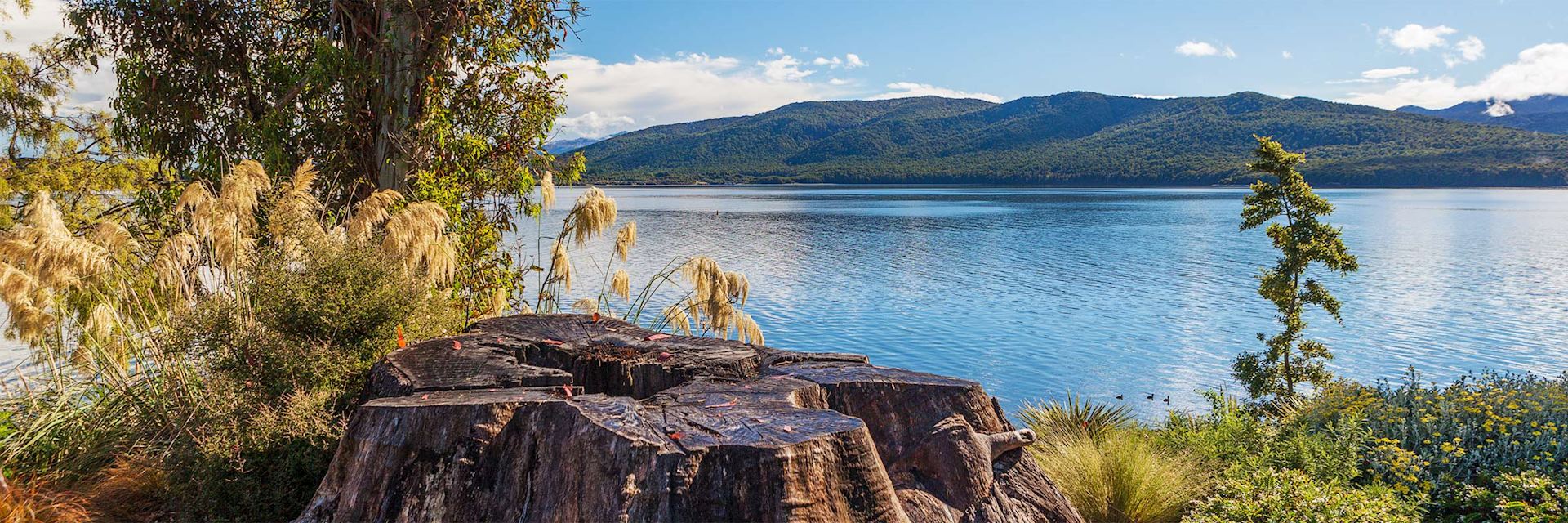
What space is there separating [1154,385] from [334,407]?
54.6 feet

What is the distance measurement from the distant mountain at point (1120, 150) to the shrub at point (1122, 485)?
284 feet

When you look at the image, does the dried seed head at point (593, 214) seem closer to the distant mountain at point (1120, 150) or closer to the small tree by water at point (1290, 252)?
the small tree by water at point (1290, 252)

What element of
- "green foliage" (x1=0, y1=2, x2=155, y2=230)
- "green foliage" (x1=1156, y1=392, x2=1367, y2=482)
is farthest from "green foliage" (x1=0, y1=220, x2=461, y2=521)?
"green foliage" (x1=0, y1=2, x2=155, y2=230)

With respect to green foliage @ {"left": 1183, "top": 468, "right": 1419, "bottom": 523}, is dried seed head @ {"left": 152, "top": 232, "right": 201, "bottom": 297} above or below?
above

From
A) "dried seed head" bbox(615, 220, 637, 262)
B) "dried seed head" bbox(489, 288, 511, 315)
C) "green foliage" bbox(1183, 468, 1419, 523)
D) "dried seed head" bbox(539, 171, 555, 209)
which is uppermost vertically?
"dried seed head" bbox(539, 171, 555, 209)

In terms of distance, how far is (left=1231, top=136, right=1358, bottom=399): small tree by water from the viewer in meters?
12.5

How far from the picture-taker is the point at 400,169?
8148 mm

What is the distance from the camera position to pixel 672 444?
10.9ft

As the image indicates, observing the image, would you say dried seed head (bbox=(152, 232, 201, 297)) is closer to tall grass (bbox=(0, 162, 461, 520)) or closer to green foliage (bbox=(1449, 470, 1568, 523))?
tall grass (bbox=(0, 162, 461, 520))

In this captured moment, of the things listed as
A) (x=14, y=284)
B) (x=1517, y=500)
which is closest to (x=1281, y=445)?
(x=1517, y=500)

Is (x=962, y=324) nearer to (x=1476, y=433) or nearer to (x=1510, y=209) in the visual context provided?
(x=1476, y=433)

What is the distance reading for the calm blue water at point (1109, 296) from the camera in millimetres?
19453

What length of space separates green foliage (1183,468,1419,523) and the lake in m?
7.87

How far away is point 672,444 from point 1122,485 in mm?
3856
